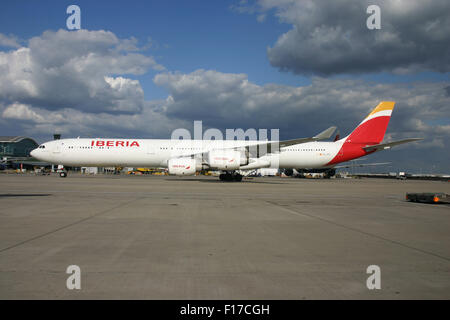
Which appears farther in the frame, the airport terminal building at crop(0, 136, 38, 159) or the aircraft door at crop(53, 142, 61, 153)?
the airport terminal building at crop(0, 136, 38, 159)

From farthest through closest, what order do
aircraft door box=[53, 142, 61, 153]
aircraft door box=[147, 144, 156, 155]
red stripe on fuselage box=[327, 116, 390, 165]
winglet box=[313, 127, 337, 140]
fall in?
1. red stripe on fuselage box=[327, 116, 390, 165]
2. aircraft door box=[53, 142, 61, 153]
3. aircraft door box=[147, 144, 156, 155]
4. winglet box=[313, 127, 337, 140]

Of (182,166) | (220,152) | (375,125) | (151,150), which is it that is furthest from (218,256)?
(375,125)

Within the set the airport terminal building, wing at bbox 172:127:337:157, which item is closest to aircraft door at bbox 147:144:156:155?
wing at bbox 172:127:337:157

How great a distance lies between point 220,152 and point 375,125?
17.2 meters

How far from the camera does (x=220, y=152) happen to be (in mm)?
25047

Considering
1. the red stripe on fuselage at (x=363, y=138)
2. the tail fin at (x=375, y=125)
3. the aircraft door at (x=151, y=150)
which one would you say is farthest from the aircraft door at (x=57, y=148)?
the tail fin at (x=375, y=125)

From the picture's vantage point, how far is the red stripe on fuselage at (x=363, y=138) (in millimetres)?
31609

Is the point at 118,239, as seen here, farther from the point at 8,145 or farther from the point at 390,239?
the point at 8,145

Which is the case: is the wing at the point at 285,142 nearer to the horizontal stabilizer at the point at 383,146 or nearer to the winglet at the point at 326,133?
the winglet at the point at 326,133

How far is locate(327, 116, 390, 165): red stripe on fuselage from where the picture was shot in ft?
104

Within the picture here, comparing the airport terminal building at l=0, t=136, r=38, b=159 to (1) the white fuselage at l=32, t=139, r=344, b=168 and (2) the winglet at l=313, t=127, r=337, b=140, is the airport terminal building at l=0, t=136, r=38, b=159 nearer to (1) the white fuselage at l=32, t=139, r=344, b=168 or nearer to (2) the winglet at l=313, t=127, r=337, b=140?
(1) the white fuselage at l=32, t=139, r=344, b=168
